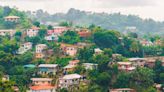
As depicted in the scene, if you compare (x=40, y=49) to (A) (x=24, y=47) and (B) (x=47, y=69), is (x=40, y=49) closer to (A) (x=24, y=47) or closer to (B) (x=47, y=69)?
(A) (x=24, y=47)

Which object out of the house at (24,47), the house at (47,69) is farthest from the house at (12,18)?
the house at (47,69)

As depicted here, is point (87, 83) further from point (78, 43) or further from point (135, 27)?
point (135, 27)

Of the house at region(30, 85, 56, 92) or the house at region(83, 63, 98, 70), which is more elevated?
the house at region(83, 63, 98, 70)

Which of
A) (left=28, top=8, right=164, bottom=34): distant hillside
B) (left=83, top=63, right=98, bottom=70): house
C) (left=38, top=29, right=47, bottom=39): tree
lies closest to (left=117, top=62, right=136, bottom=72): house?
(left=83, top=63, right=98, bottom=70): house

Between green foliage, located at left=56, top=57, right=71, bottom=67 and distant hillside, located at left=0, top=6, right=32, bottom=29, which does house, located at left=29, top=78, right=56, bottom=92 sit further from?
distant hillside, located at left=0, top=6, right=32, bottom=29

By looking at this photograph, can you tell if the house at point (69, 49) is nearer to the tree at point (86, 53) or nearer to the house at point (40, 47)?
the house at point (40, 47)

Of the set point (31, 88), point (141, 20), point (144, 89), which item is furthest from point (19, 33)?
point (141, 20)
